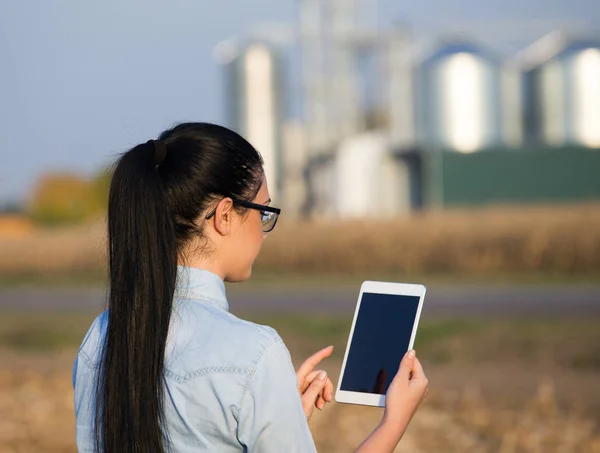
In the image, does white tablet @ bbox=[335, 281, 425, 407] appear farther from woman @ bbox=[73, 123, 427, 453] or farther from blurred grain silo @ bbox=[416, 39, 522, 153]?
blurred grain silo @ bbox=[416, 39, 522, 153]

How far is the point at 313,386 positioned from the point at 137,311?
0.52m

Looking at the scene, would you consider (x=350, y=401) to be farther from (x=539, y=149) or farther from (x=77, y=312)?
Result: (x=539, y=149)

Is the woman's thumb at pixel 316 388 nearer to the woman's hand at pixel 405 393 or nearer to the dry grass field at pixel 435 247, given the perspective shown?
the woman's hand at pixel 405 393

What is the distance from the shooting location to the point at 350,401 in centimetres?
214

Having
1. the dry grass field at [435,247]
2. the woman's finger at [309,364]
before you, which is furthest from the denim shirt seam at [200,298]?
the dry grass field at [435,247]

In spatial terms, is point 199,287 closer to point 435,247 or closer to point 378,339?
point 378,339

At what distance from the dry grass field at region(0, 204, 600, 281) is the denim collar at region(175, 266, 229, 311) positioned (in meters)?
22.5

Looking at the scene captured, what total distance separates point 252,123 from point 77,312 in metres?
26.8

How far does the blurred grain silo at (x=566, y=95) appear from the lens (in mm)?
36906

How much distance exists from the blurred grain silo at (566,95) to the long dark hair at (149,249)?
36.7 meters

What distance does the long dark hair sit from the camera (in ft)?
5.86

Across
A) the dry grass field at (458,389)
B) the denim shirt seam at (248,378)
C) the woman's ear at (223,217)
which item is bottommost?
the dry grass field at (458,389)

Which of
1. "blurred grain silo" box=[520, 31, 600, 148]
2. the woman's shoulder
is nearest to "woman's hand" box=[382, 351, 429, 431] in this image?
the woman's shoulder

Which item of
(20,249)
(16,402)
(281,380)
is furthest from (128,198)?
(20,249)
